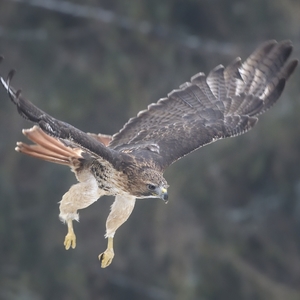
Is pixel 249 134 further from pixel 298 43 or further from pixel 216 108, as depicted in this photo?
pixel 216 108

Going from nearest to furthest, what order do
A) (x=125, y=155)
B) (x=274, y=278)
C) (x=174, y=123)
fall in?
1. (x=125, y=155)
2. (x=174, y=123)
3. (x=274, y=278)

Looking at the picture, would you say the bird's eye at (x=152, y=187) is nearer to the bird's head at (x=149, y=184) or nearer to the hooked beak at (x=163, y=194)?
the bird's head at (x=149, y=184)

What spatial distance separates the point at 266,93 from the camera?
12.5 m

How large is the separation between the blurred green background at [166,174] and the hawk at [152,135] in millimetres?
11136

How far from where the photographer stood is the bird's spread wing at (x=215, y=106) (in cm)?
1172

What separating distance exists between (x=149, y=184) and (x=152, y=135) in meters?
1.54

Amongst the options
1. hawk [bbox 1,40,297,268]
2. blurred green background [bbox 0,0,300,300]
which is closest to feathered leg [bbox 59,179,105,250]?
hawk [bbox 1,40,297,268]

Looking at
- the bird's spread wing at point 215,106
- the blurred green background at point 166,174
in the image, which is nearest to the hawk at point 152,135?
the bird's spread wing at point 215,106

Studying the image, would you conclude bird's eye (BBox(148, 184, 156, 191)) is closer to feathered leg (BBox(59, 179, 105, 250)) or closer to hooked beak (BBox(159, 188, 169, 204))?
hooked beak (BBox(159, 188, 169, 204))

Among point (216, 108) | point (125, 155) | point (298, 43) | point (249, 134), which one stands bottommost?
point (125, 155)

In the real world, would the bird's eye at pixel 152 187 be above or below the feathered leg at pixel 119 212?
above

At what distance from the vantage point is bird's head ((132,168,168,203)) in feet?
33.9

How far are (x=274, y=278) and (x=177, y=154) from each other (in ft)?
44.7

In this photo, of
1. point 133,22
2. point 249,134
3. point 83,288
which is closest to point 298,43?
point 249,134
